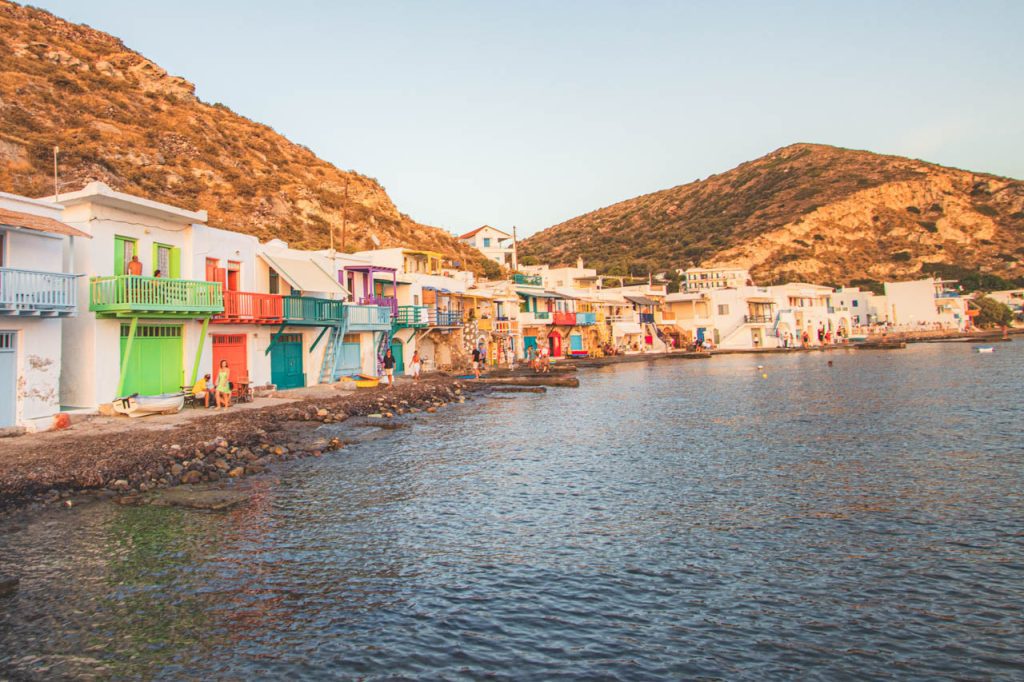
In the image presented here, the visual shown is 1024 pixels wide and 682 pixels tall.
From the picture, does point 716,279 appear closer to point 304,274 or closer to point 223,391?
point 304,274

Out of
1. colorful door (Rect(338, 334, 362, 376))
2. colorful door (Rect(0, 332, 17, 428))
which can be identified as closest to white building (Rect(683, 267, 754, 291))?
colorful door (Rect(338, 334, 362, 376))

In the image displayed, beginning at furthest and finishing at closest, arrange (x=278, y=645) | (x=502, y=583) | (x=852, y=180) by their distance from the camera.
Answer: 1. (x=852, y=180)
2. (x=502, y=583)
3. (x=278, y=645)

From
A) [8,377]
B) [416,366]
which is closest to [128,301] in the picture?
[8,377]

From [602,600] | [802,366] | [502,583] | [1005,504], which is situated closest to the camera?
[602,600]

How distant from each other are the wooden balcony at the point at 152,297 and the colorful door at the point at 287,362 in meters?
7.08

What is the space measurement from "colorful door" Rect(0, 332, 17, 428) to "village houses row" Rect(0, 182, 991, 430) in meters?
0.03

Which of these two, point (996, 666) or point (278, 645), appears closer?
point (996, 666)

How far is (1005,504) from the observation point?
42.2ft

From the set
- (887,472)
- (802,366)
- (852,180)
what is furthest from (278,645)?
(852,180)

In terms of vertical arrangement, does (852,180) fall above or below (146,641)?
above

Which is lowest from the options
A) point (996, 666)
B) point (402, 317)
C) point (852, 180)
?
point (996, 666)

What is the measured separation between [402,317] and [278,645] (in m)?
36.3

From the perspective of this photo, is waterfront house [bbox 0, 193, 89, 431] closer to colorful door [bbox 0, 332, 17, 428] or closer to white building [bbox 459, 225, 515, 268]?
colorful door [bbox 0, 332, 17, 428]

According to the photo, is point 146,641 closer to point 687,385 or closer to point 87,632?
point 87,632
